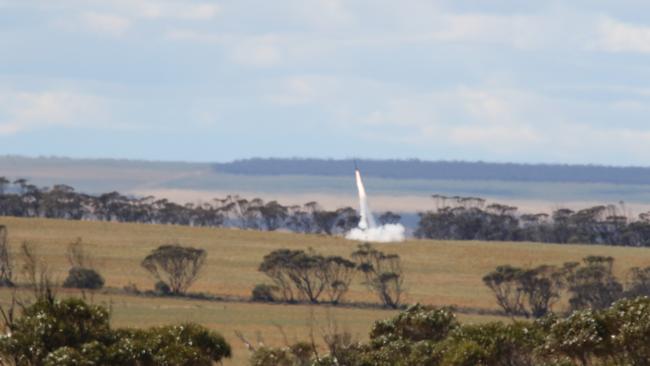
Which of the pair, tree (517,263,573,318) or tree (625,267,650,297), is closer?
tree (625,267,650,297)

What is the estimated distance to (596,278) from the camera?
101812mm

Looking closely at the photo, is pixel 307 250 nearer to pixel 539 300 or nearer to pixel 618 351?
pixel 539 300

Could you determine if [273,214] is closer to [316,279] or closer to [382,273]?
[316,279]

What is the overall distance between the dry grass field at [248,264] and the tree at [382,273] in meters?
0.99

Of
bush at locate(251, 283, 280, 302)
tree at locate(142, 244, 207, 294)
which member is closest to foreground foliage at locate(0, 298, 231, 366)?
bush at locate(251, 283, 280, 302)

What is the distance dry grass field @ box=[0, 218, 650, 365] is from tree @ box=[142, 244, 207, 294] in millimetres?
1213

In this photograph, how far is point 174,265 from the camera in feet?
352

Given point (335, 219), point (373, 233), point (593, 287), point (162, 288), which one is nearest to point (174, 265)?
point (162, 288)

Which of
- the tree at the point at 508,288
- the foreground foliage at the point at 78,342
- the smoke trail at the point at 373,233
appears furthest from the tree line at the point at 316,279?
the foreground foliage at the point at 78,342

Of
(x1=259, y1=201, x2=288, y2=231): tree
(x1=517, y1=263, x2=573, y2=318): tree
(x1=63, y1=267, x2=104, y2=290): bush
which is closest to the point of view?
(x1=63, y1=267, x2=104, y2=290): bush

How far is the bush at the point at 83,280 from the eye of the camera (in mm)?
96812

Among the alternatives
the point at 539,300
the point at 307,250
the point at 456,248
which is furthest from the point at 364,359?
the point at 456,248

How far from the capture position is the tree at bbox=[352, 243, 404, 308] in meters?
104

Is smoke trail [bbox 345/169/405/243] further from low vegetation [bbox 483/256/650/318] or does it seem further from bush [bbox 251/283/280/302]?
bush [bbox 251/283/280/302]
